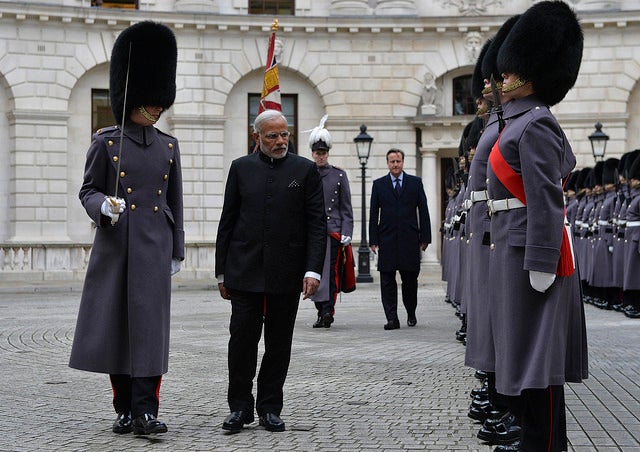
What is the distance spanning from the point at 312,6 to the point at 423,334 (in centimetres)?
2139

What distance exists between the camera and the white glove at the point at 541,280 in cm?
554

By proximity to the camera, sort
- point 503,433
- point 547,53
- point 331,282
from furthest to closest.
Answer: point 331,282 < point 503,433 < point 547,53

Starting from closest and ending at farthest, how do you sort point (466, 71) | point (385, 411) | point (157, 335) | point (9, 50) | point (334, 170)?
point (157, 335) < point (385, 411) < point (334, 170) < point (9, 50) < point (466, 71)

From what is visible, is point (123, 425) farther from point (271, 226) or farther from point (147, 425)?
point (271, 226)

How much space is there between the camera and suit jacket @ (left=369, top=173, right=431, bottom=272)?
45.4 feet

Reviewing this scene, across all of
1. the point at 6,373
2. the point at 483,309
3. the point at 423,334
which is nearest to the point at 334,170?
the point at 423,334

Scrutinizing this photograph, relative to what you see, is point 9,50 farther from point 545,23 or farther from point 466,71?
point 545,23

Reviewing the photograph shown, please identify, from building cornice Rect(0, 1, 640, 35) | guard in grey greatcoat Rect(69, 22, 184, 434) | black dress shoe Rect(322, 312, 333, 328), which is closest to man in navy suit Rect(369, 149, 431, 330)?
black dress shoe Rect(322, 312, 333, 328)

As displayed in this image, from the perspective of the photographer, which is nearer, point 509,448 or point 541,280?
point 541,280

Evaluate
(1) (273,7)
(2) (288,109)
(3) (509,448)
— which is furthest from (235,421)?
(1) (273,7)

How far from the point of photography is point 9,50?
99.3 ft

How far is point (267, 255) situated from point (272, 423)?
3.46 ft

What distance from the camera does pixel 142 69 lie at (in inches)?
286

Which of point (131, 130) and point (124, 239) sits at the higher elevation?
point (131, 130)
